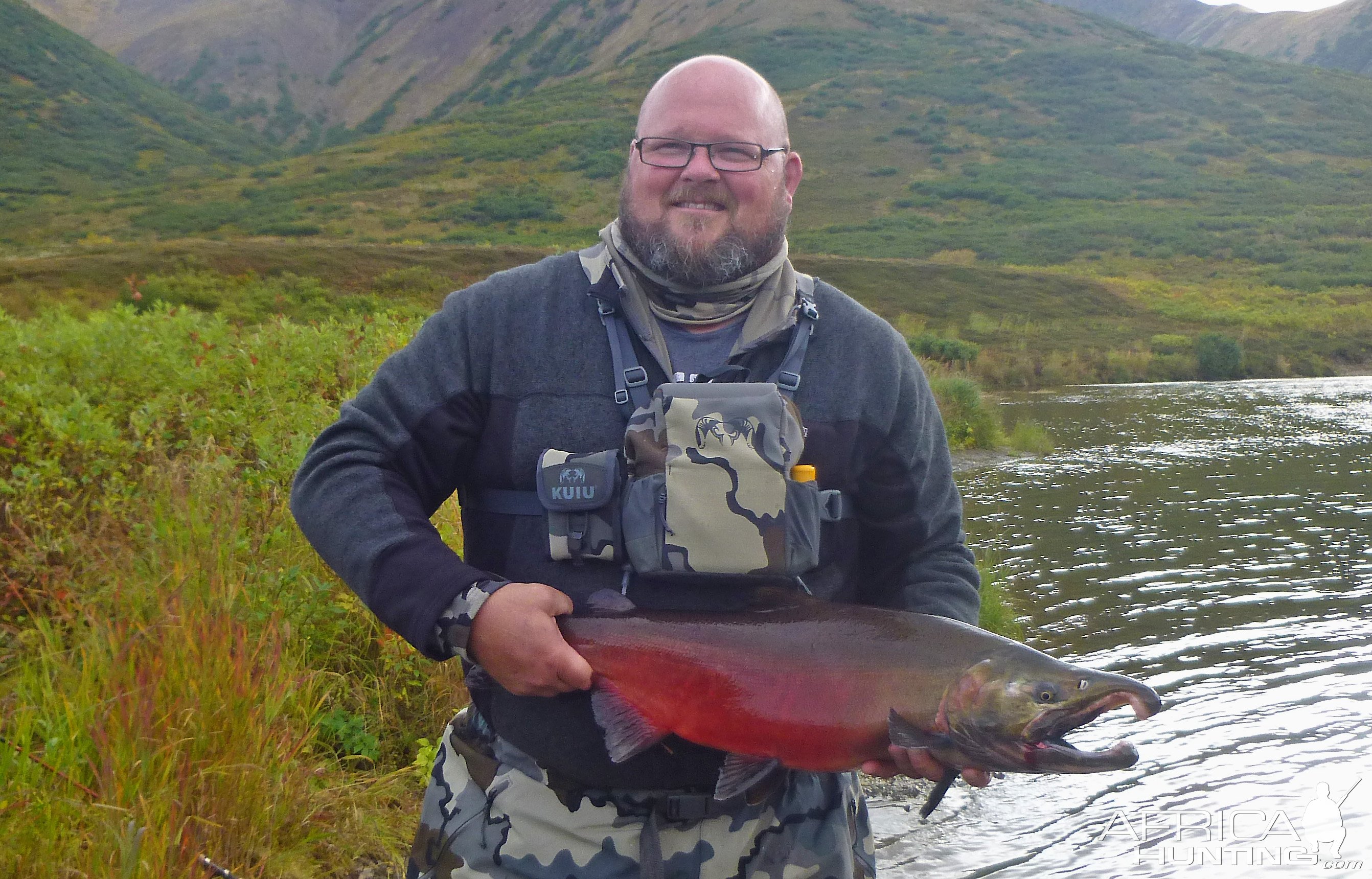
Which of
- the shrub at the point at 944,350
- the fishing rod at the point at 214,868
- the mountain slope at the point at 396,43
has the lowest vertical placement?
Answer: the shrub at the point at 944,350

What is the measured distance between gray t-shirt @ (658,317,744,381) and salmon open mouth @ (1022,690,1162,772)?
99cm

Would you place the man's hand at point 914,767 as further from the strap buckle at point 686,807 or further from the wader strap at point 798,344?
the wader strap at point 798,344

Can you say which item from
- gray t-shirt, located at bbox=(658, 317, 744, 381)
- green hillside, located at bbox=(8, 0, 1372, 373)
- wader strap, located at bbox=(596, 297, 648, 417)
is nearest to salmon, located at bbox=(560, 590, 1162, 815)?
wader strap, located at bbox=(596, 297, 648, 417)

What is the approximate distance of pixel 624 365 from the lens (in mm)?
2369

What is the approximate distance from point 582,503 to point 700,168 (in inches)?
32.6

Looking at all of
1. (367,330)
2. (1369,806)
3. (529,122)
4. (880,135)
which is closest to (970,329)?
(367,330)

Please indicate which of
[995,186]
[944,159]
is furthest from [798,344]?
[944,159]

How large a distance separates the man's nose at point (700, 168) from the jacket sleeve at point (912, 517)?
0.58 m

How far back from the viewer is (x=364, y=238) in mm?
50438

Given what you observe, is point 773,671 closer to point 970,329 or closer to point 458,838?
point 458,838

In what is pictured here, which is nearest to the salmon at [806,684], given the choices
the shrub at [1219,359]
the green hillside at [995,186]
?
the green hillside at [995,186]

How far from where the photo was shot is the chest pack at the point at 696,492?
2.16m

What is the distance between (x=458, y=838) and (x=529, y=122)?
280 feet

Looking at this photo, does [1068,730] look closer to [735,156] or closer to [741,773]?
[741,773]
